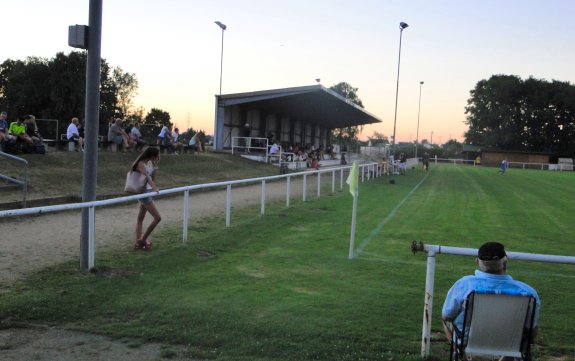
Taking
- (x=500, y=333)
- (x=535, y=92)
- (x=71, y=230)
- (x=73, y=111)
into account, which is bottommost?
(x=71, y=230)

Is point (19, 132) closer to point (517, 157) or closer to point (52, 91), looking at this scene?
point (52, 91)

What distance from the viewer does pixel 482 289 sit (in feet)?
11.9

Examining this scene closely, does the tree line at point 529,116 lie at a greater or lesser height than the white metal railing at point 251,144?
greater

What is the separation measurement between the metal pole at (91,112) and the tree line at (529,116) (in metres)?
93.2

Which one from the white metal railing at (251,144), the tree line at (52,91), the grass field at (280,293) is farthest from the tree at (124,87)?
the grass field at (280,293)

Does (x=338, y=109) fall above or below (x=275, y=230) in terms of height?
above

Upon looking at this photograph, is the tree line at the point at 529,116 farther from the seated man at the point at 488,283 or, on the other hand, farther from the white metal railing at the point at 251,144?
the seated man at the point at 488,283

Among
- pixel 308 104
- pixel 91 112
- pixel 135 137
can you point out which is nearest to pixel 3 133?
pixel 135 137

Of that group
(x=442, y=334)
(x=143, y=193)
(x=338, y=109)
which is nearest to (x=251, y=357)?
(x=442, y=334)

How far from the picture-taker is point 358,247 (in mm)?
9383

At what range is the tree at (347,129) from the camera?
10245 centimetres

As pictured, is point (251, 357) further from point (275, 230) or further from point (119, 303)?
point (275, 230)

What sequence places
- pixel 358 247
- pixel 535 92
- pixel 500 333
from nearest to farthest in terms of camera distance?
pixel 500 333 → pixel 358 247 → pixel 535 92

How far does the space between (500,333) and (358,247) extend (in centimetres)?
578
